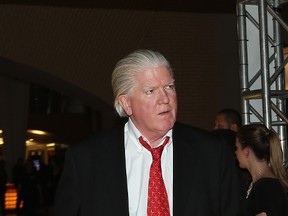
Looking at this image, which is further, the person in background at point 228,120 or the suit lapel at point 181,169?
the person in background at point 228,120

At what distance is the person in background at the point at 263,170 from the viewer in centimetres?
343

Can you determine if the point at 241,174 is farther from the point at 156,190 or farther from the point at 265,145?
the point at 156,190

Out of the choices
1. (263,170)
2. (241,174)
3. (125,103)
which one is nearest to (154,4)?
(241,174)

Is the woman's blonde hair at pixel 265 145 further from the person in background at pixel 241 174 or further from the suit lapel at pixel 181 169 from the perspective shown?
the suit lapel at pixel 181 169

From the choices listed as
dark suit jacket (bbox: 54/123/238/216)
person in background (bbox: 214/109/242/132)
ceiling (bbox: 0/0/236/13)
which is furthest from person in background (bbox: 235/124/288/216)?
ceiling (bbox: 0/0/236/13)

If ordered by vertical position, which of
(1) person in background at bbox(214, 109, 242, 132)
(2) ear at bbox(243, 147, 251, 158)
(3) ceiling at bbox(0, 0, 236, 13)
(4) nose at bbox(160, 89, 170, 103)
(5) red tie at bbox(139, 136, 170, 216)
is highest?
(3) ceiling at bbox(0, 0, 236, 13)

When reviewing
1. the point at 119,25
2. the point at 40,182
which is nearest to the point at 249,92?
the point at 119,25

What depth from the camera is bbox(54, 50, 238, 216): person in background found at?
252 cm

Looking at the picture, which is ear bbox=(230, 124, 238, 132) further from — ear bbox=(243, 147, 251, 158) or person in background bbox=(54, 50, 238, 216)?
person in background bbox=(54, 50, 238, 216)

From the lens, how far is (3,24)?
1095 cm

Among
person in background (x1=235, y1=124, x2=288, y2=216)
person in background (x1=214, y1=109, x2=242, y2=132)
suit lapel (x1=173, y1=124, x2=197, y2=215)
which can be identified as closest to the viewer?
suit lapel (x1=173, y1=124, x2=197, y2=215)

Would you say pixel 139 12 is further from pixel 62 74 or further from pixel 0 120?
pixel 0 120

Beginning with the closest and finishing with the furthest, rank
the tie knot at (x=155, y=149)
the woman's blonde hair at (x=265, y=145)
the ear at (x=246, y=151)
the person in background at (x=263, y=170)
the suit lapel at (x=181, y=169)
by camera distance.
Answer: the suit lapel at (x=181, y=169), the tie knot at (x=155, y=149), the person in background at (x=263, y=170), the woman's blonde hair at (x=265, y=145), the ear at (x=246, y=151)

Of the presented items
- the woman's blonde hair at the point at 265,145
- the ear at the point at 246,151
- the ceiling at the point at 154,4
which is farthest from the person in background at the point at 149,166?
the ceiling at the point at 154,4
